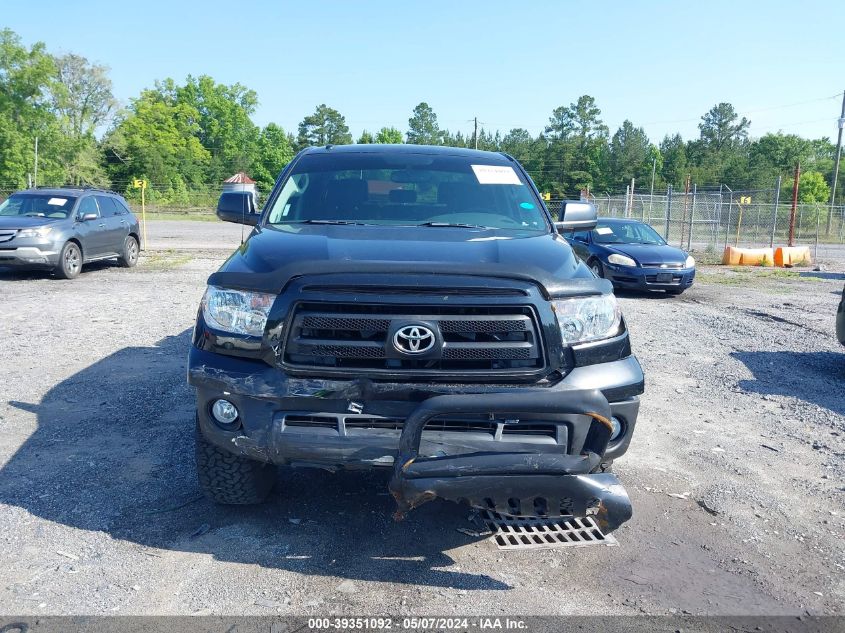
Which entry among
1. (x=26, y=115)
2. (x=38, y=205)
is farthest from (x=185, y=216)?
(x=38, y=205)

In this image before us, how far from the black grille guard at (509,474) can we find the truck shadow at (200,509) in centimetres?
50

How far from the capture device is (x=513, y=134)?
117000mm

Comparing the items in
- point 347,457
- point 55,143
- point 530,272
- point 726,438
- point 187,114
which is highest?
point 187,114

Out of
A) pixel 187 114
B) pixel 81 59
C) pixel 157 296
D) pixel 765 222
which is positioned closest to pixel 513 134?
pixel 187 114

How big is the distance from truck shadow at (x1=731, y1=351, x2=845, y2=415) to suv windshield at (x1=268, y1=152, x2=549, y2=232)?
342 cm

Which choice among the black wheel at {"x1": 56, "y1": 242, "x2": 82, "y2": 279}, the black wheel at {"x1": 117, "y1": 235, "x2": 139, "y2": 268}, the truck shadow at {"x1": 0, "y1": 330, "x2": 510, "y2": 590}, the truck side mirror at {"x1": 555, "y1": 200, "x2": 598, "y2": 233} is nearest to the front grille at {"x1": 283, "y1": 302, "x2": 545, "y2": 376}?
the truck shadow at {"x1": 0, "y1": 330, "x2": 510, "y2": 590}

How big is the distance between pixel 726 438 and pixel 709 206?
24016 mm

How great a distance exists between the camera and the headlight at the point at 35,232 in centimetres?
1331

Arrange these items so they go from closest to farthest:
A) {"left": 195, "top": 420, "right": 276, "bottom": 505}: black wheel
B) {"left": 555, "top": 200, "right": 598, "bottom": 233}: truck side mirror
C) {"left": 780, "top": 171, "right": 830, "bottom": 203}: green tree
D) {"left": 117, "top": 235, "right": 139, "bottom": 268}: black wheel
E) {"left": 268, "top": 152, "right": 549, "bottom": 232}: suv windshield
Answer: {"left": 195, "top": 420, "right": 276, "bottom": 505}: black wheel → {"left": 268, "top": 152, "right": 549, "bottom": 232}: suv windshield → {"left": 555, "top": 200, "right": 598, "bottom": 233}: truck side mirror → {"left": 117, "top": 235, "right": 139, "bottom": 268}: black wheel → {"left": 780, "top": 171, "right": 830, "bottom": 203}: green tree

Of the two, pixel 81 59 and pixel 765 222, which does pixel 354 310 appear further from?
pixel 81 59

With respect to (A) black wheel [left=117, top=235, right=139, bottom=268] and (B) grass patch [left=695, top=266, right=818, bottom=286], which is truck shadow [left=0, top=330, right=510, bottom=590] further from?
(B) grass patch [left=695, top=266, right=818, bottom=286]

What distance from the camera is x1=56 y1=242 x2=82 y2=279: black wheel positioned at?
13742 millimetres

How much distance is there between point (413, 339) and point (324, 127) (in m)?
106

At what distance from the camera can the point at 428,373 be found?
3.11m
